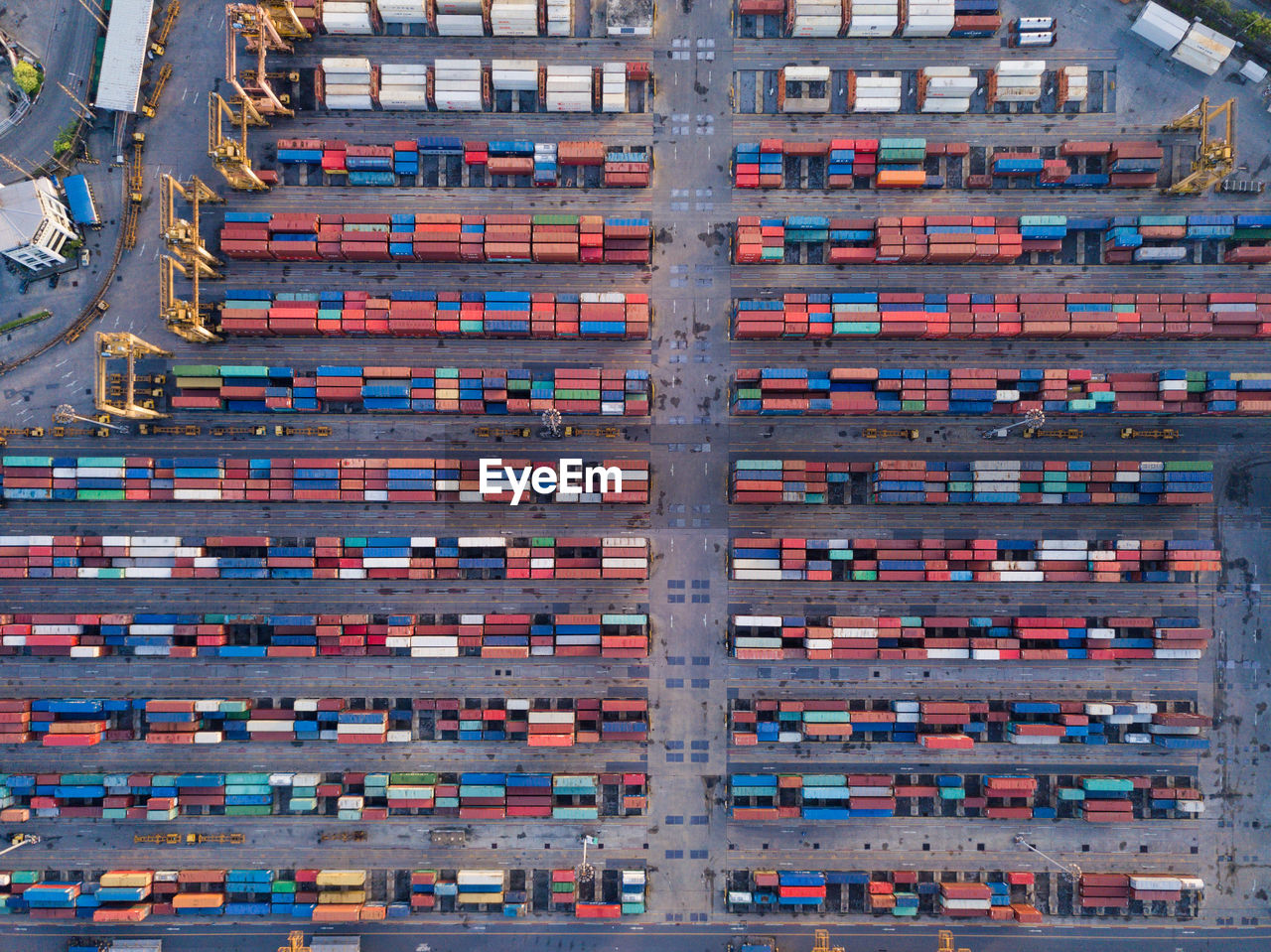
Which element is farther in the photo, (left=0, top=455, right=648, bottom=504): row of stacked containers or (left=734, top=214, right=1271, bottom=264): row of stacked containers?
(left=734, top=214, right=1271, bottom=264): row of stacked containers

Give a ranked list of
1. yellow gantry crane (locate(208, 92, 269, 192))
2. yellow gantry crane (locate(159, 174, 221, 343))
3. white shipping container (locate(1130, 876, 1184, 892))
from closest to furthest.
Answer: yellow gantry crane (locate(208, 92, 269, 192)) → yellow gantry crane (locate(159, 174, 221, 343)) → white shipping container (locate(1130, 876, 1184, 892))

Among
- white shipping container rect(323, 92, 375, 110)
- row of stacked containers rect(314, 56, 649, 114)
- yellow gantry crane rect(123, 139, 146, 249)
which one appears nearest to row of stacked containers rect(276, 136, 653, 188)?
white shipping container rect(323, 92, 375, 110)

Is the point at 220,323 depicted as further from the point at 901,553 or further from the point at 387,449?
the point at 901,553

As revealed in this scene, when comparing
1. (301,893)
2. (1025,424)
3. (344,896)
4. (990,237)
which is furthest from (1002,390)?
(301,893)

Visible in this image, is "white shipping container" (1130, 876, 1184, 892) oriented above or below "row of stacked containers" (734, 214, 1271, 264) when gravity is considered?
below

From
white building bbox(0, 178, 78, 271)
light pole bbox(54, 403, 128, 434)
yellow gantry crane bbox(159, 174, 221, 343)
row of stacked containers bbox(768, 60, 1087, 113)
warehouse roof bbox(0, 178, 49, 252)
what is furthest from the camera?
row of stacked containers bbox(768, 60, 1087, 113)

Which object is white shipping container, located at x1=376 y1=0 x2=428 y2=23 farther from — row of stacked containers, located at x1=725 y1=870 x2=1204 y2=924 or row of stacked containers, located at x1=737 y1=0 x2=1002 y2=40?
row of stacked containers, located at x1=725 y1=870 x2=1204 y2=924

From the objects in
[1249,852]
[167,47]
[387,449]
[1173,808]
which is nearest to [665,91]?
[387,449]

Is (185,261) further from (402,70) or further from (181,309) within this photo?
(402,70)
